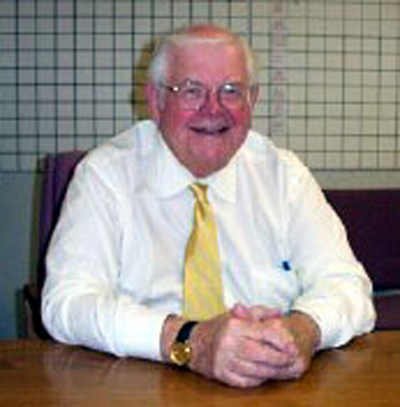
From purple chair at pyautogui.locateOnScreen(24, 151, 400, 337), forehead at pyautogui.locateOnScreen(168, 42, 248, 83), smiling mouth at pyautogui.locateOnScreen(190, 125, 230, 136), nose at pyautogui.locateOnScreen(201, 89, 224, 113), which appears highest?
forehead at pyautogui.locateOnScreen(168, 42, 248, 83)

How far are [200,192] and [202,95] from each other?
23cm

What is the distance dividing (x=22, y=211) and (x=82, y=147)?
0.37 m

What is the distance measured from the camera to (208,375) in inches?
47.7

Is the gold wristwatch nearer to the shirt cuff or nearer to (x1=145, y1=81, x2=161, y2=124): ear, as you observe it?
the shirt cuff

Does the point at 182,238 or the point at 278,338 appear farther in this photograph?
the point at 182,238

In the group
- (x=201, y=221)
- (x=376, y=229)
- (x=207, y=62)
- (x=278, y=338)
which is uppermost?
(x=207, y=62)

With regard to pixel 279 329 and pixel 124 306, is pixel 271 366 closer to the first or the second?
pixel 279 329

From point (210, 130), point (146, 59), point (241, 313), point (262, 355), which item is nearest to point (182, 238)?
point (210, 130)

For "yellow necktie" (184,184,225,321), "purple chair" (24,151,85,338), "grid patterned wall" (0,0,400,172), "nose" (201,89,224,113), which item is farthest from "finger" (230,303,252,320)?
"grid patterned wall" (0,0,400,172)

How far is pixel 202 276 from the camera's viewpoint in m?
1.66

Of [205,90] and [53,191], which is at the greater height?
[205,90]

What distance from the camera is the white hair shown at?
68.9 inches

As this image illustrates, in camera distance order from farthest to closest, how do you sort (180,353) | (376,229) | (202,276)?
1. (376,229)
2. (202,276)
3. (180,353)

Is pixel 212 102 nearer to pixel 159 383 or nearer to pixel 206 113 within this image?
pixel 206 113
